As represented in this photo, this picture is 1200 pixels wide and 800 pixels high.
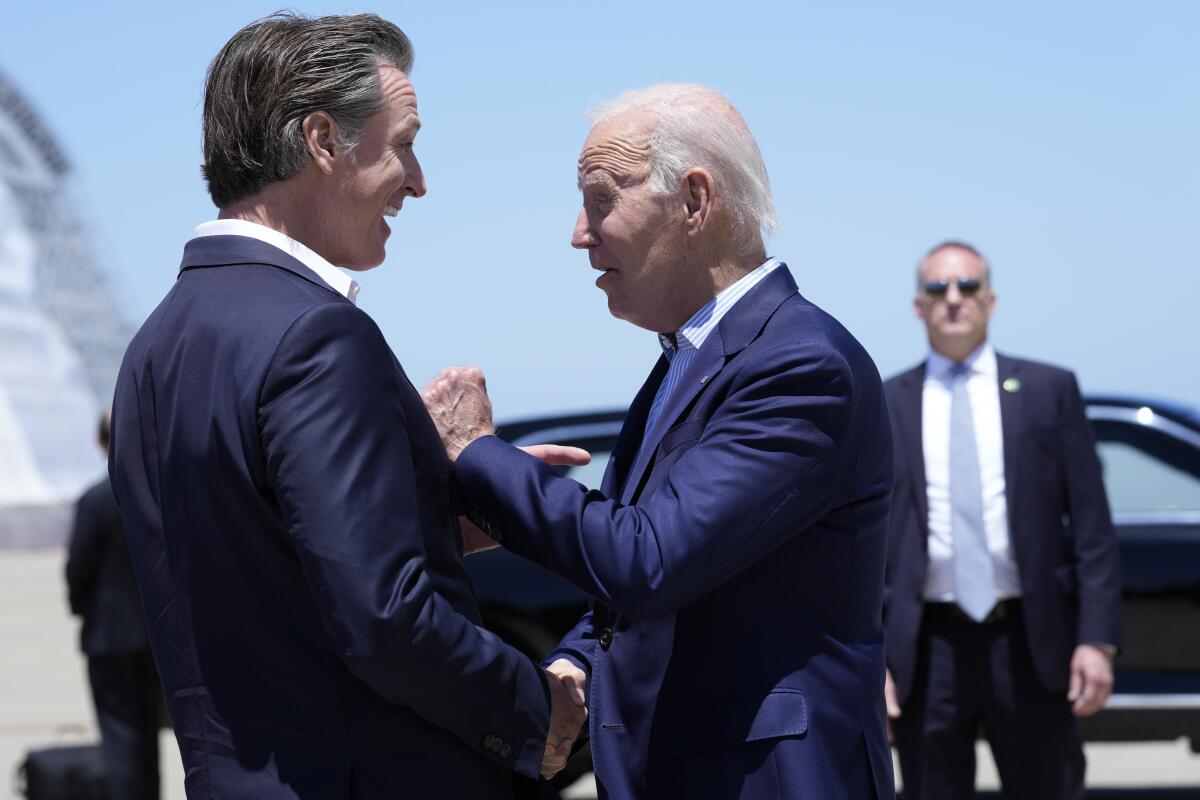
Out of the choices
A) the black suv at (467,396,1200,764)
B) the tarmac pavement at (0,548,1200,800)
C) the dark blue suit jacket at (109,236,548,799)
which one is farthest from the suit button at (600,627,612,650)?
the tarmac pavement at (0,548,1200,800)

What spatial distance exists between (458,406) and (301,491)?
49 centimetres

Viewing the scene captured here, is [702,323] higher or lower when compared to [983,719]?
higher

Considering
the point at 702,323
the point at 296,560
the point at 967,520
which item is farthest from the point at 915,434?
the point at 296,560

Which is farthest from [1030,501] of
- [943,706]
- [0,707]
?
[0,707]

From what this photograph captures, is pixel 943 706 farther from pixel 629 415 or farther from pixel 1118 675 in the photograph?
pixel 629 415

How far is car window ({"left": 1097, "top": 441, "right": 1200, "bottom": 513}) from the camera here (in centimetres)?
687

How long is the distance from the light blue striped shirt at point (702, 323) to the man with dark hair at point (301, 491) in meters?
0.57

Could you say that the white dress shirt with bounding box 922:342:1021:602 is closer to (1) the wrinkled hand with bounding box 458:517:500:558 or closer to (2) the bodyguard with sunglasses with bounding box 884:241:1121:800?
(2) the bodyguard with sunglasses with bounding box 884:241:1121:800

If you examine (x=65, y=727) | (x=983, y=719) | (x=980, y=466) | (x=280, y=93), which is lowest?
(x=65, y=727)

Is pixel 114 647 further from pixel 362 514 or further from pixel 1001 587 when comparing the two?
pixel 362 514

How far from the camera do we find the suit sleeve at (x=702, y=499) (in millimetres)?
2418

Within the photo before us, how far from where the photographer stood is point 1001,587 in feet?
16.8

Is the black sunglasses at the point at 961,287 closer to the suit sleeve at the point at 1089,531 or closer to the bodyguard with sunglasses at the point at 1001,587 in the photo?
the bodyguard with sunglasses at the point at 1001,587

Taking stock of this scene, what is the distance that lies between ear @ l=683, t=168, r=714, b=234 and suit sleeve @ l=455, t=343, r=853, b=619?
13.5 inches
